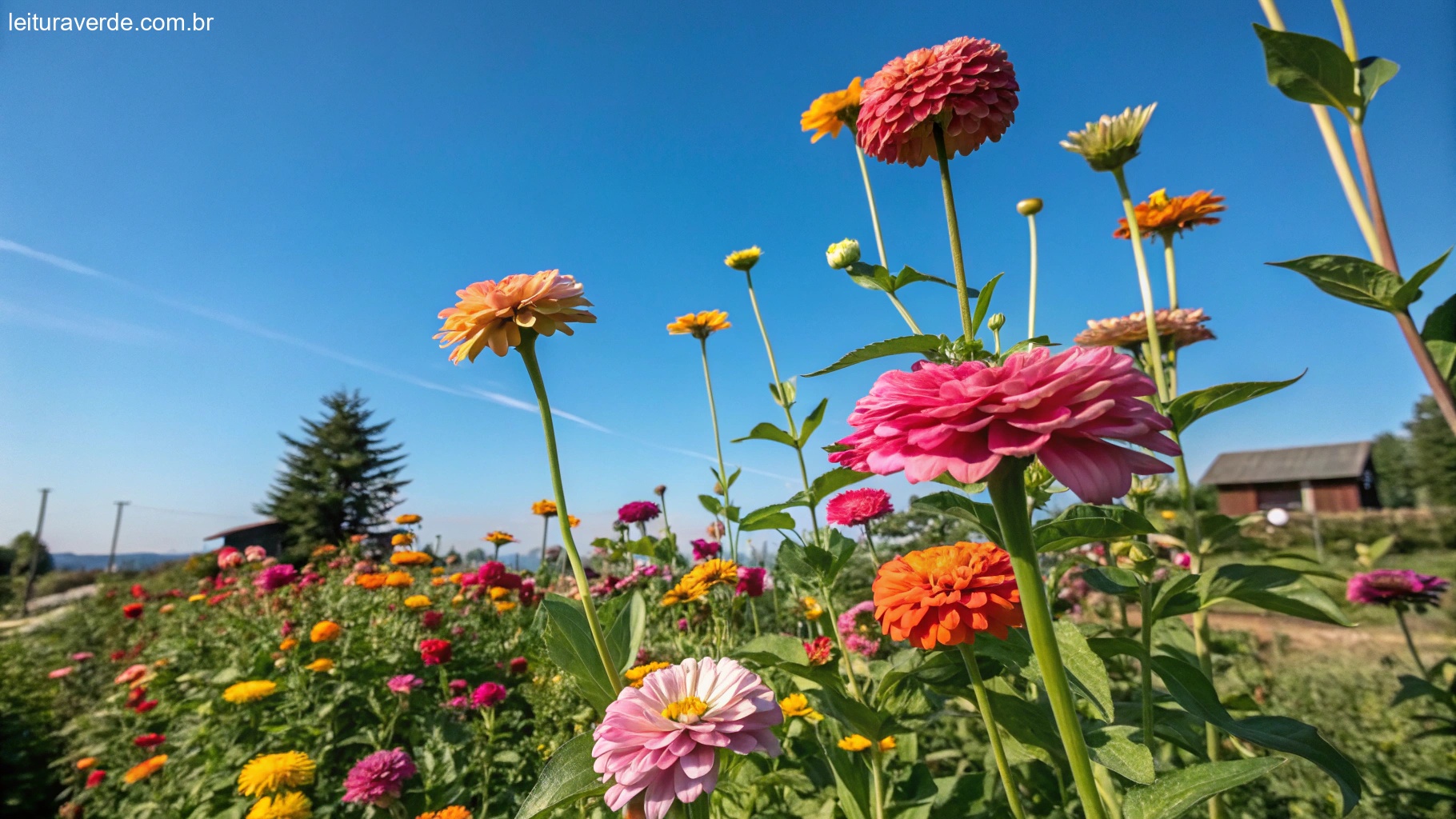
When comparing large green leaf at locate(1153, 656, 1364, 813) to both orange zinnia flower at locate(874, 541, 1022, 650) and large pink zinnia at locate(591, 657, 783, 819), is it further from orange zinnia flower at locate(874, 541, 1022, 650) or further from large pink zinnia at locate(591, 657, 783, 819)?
large pink zinnia at locate(591, 657, 783, 819)

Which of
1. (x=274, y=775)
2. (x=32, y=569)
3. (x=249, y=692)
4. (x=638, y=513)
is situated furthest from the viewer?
(x=32, y=569)

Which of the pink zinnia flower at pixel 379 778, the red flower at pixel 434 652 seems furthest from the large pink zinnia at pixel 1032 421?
the red flower at pixel 434 652

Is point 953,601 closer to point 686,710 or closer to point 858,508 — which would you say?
point 686,710

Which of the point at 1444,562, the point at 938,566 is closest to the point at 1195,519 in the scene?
the point at 938,566

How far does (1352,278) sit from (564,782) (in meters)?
1.37

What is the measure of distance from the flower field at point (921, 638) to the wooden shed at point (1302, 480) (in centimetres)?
2216

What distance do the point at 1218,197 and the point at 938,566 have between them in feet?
4.31

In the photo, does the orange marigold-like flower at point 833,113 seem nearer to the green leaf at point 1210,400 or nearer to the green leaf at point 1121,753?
the green leaf at point 1210,400

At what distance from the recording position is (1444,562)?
7.91 meters

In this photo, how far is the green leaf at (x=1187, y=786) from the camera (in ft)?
2.14

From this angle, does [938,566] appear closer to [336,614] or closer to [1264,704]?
[1264,704]

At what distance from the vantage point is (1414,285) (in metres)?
0.85

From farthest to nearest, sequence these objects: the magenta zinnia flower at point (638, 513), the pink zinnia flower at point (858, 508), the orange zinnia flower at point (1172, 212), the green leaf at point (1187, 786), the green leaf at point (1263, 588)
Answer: the magenta zinnia flower at point (638, 513) < the pink zinnia flower at point (858, 508) < the orange zinnia flower at point (1172, 212) < the green leaf at point (1263, 588) < the green leaf at point (1187, 786)

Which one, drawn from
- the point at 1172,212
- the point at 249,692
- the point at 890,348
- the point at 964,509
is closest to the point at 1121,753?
the point at 964,509
